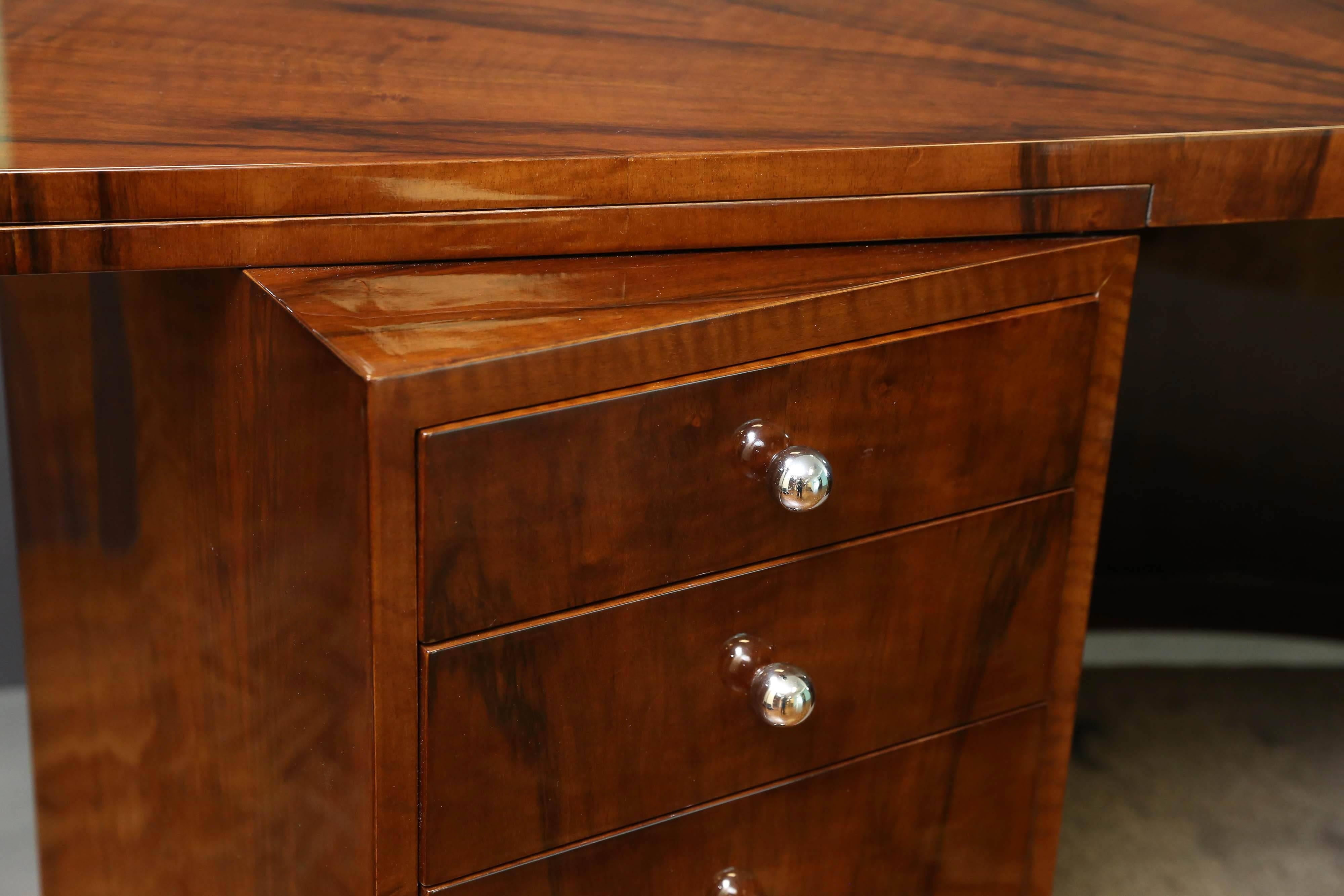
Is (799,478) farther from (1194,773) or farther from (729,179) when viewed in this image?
(1194,773)

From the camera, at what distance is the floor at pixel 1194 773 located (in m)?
0.96

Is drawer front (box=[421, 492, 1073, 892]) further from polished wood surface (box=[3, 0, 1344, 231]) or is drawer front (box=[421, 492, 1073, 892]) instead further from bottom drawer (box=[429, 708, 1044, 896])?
polished wood surface (box=[3, 0, 1344, 231])

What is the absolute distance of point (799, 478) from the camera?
49 centimetres

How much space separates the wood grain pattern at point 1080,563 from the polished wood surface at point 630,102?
0.06 m

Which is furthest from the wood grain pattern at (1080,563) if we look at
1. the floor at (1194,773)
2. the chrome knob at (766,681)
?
the floor at (1194,773)

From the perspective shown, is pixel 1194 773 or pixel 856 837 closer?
pixel 856 837

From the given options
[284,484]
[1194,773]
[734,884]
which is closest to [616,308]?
[284,484]

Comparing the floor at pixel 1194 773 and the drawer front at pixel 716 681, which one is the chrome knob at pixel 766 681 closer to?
the drawer front at pixel 716 681

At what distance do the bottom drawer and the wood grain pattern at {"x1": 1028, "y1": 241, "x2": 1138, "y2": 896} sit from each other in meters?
0.01

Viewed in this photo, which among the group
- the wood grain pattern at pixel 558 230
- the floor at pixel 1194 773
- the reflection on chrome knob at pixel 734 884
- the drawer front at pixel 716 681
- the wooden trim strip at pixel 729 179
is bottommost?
the floor at pixel 1194 773

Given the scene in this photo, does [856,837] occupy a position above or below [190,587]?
below

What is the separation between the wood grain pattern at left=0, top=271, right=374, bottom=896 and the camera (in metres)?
0.47

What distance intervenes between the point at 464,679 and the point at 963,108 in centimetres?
34

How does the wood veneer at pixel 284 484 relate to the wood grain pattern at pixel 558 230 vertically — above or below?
below
